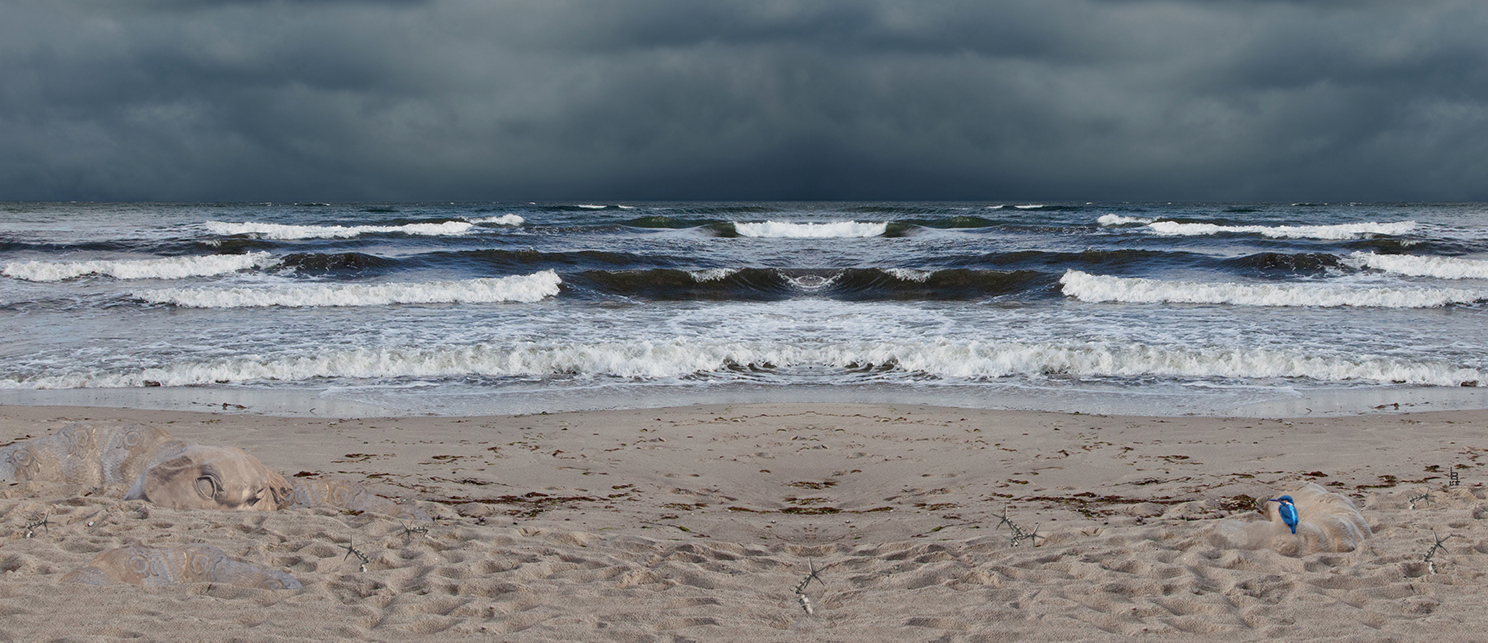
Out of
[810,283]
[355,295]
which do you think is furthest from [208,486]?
[810,283]

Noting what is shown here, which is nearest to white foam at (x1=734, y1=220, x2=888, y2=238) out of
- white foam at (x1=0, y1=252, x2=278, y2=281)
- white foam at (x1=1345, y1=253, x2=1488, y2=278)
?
white foam at (x1=1345, y1=253, x2=1488, y2=278)

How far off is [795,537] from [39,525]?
386 cm

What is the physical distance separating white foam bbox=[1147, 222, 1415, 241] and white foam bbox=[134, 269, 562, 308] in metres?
24.7

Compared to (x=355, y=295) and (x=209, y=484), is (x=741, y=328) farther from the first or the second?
(x=355, y=295)

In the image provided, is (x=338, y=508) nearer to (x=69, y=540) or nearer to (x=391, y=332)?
(x=69, y=540)

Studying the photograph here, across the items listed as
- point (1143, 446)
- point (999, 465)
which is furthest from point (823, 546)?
point (1143, 446)

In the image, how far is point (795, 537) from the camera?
4.55m

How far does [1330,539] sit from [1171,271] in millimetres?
18531

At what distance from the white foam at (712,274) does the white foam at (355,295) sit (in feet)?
13.3

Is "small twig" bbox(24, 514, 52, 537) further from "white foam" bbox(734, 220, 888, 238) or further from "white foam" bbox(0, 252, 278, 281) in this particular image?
"white foam" bbox(734, 220, 888, 238)

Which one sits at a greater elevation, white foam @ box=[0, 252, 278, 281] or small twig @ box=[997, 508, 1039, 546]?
white foam @ box=[0, 252, 278, 281]

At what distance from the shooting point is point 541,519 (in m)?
4.72

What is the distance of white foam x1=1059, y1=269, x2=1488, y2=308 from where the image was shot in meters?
15.4

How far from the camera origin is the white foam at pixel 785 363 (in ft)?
30.9
